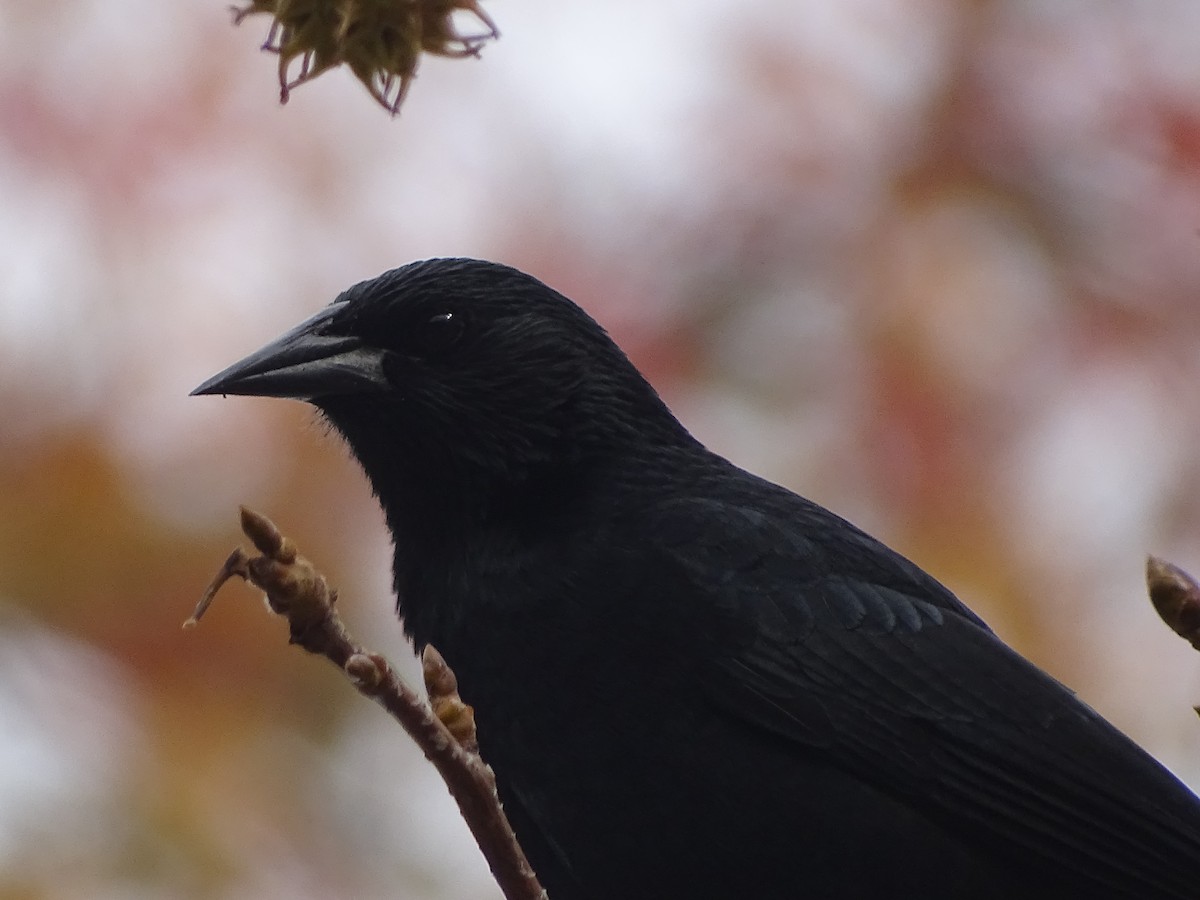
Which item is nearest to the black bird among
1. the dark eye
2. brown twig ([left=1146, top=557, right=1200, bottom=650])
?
the dark eye

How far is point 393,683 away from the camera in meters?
2.05

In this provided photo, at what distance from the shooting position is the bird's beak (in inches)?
125

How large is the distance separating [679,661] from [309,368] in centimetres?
96

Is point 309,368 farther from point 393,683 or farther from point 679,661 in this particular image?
point 393,683

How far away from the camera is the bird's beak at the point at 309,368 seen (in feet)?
10.5

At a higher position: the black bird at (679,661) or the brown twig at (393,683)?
the black bird at (679,661)

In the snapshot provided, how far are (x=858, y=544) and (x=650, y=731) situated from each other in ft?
2.40

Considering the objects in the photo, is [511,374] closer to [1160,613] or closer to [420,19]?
[420,19]

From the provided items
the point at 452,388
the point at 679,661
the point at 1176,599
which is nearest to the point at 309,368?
the point at 452,388

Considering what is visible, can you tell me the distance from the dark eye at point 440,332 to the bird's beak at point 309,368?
4.3 inches

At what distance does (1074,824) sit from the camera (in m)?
2.87

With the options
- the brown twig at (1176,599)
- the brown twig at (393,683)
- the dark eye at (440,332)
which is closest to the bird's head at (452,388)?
Result: the dark eye at (440,332)

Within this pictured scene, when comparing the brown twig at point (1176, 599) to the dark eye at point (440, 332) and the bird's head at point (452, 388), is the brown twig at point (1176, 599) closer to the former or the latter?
the bird's head at point (452, 388)

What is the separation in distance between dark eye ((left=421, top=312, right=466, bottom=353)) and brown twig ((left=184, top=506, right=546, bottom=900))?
4.09ft
